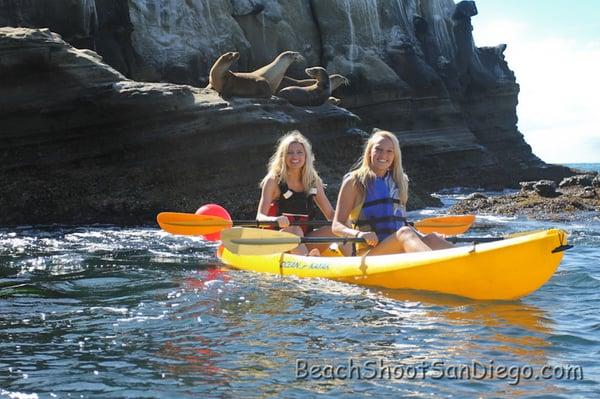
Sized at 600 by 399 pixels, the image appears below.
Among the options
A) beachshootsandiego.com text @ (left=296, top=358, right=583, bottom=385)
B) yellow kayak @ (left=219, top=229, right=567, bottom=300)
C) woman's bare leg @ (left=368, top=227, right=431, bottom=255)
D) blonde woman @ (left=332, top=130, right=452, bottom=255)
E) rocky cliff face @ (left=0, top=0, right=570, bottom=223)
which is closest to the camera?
beachshootsandiego.com text @ (left=296, top=358, right=583, bottom=385)

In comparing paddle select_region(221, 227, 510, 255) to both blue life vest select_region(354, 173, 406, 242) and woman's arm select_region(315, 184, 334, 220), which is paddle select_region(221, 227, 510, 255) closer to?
blue life vest select_region(354, 173, 406, 242)

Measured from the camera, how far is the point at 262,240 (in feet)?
21.2

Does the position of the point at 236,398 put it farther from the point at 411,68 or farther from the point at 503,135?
the point at 503,135

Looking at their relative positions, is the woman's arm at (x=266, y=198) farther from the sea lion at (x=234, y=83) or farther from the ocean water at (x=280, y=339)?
the sea lion at (x=234, y=83)

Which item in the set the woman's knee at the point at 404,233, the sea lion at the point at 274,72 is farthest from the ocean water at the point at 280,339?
the sea lion at the point at 274,72

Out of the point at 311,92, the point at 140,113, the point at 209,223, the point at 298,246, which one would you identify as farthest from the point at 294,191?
the point at 311,92

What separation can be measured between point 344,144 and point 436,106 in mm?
13357

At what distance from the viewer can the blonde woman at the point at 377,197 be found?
20.5 feet

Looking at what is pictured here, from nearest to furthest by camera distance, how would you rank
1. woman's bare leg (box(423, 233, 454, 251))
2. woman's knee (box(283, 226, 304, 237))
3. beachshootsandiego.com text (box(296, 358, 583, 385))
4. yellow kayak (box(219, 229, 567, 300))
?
beachshootsandiego.com text (box(296, 358, 583, 385)), yellow kayak (box(219, 229, 567, 300)), woman's bare leg (box(423, 233, 454, 251)), woman's knee (box(283, 226, 304, 237))

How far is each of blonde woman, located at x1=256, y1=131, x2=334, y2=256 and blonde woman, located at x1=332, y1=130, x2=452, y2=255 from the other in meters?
1.00

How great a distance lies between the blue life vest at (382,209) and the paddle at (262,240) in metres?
0.30

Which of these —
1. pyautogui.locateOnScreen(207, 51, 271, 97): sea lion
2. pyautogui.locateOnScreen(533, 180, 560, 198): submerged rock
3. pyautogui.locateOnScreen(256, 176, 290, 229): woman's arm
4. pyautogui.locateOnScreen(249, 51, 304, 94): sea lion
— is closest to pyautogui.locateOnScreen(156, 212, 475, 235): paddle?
pyautogui.locateOnScreen(256, 176, 290, 229): woman's arm

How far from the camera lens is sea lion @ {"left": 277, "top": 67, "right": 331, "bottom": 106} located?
15.4m

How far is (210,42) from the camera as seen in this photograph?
2078 cm
